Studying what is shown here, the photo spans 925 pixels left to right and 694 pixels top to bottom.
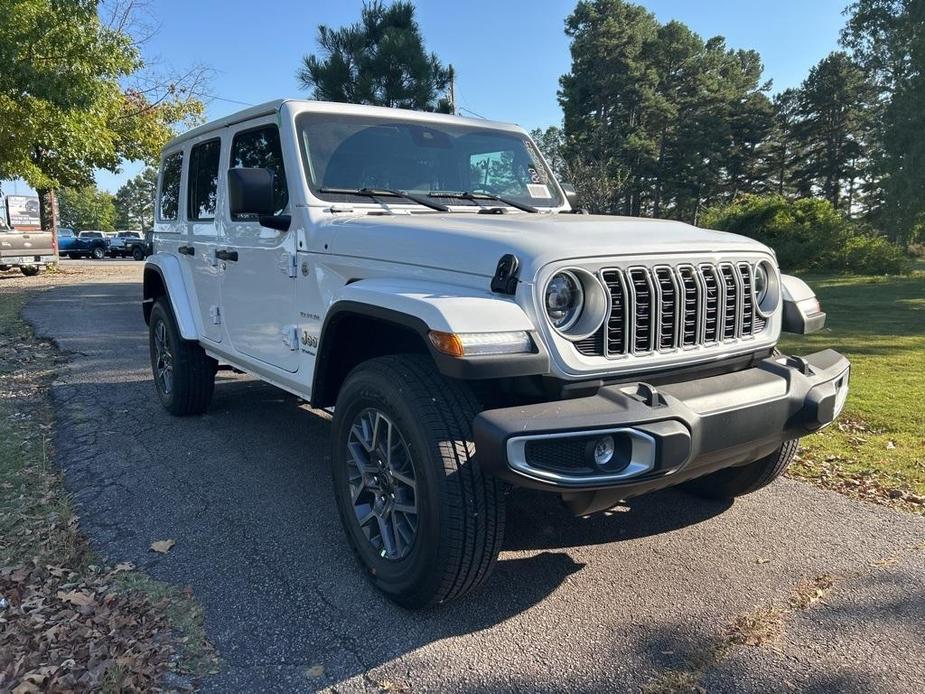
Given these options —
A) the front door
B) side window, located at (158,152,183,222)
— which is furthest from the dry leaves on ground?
side window, located at (158,152,183,222)

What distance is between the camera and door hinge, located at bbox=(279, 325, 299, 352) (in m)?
3.79

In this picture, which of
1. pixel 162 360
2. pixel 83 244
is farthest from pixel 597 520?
pixel 83 244

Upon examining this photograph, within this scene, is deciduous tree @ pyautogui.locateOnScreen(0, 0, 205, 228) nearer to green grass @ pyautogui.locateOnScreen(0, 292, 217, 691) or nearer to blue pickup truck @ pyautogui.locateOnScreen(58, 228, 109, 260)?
green grass @ pyautogui.locateOnScreen(0, 292, 217, 691)

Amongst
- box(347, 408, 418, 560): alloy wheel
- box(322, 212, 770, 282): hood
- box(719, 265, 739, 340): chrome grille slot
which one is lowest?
box(347, 408, 418, 560): alloy wheel

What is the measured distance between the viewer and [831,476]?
4.44 meters

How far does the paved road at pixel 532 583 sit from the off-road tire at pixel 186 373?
2.07ft

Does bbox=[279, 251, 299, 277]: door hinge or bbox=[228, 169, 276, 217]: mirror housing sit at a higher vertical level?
bbox=[228, 169, 276, 217]: mirror housing

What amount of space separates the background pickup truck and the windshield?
66.6 ft

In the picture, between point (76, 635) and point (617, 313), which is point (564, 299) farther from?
point (76, 635)

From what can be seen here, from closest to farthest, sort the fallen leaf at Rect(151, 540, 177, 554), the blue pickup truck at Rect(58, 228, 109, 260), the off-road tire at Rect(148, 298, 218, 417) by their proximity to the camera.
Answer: the fallen leaf at Rect(151, 540, 177, 554)
the off-road tire at Rect(148, 298, 218, 417)
the blue pickup truck at Rect(58, 228, 109, 260)

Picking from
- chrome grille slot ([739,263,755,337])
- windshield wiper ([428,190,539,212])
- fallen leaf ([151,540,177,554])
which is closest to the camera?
chrome grille slot ([739,263,755,337])

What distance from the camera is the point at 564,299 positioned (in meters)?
2.69

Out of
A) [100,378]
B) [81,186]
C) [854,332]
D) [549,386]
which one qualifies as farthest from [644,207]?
[549,386]

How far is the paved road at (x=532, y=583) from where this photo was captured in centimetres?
253
